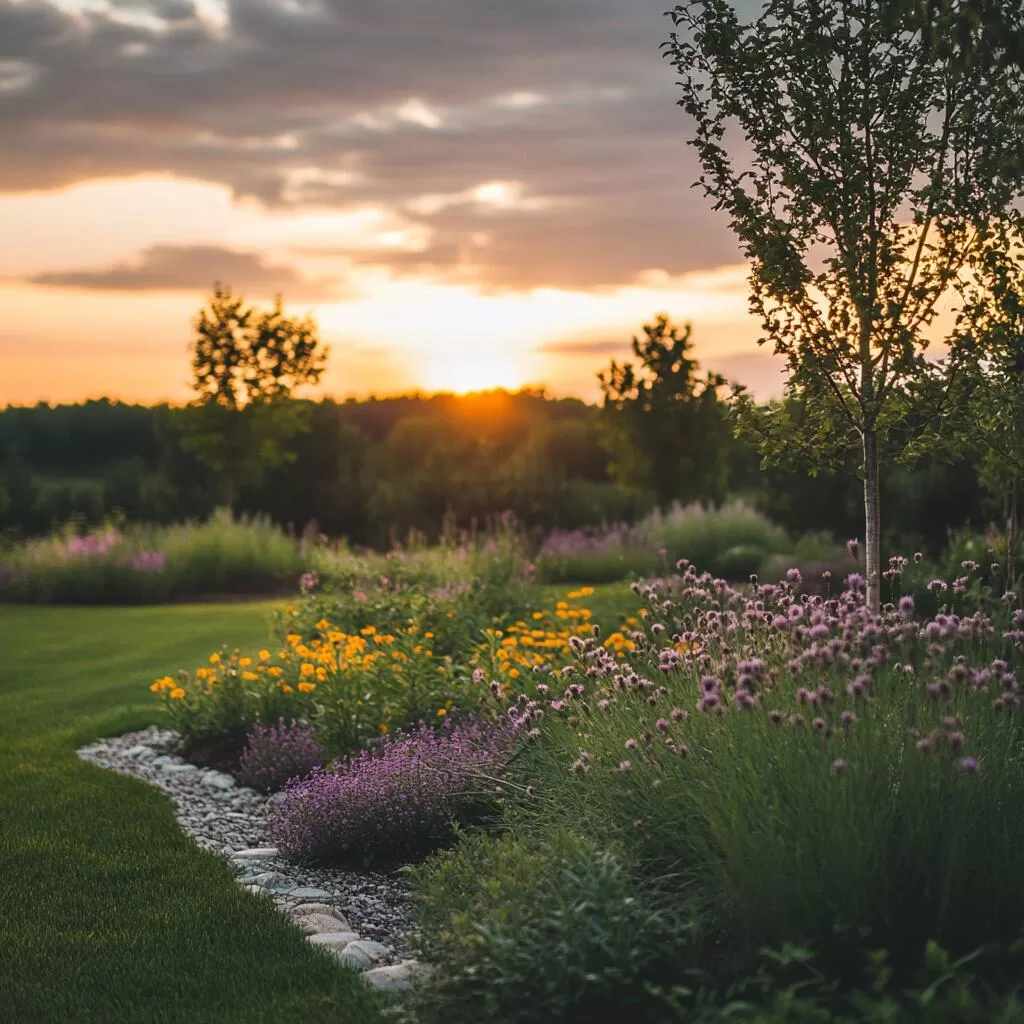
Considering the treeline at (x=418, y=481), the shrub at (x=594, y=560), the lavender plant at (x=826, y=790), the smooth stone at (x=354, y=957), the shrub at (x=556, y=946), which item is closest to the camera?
the shrub at (x=556, y=946)

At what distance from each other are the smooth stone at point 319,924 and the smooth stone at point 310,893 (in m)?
0.31

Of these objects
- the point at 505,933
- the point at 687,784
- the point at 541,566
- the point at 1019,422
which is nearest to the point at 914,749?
the point at 687,784

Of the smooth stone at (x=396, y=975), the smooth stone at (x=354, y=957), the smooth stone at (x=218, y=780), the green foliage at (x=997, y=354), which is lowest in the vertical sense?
the smooth stone at (x=218, y=780)

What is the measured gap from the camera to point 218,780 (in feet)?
24.0

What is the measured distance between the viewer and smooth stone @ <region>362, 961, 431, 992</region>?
383 centimetres

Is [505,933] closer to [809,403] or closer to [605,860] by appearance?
[605,860]

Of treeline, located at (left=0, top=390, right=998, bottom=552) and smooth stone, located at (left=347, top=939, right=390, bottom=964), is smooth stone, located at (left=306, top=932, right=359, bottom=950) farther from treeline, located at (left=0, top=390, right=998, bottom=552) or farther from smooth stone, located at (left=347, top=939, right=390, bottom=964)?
treeline, located at (left=0, top=390, right=998, bottom=552)

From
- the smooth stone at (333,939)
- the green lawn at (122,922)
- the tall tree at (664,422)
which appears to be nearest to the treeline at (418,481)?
the tall tree at (664,422)

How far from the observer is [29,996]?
399 cm

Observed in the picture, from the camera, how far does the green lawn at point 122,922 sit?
387 cm

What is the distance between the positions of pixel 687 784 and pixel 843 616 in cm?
130

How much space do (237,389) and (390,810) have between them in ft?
69.7

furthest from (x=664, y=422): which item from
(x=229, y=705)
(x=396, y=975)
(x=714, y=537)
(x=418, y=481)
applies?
(x=396, y=975)

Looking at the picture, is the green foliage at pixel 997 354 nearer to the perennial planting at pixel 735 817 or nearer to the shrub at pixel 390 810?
the perennial planting at pixel 735 817
